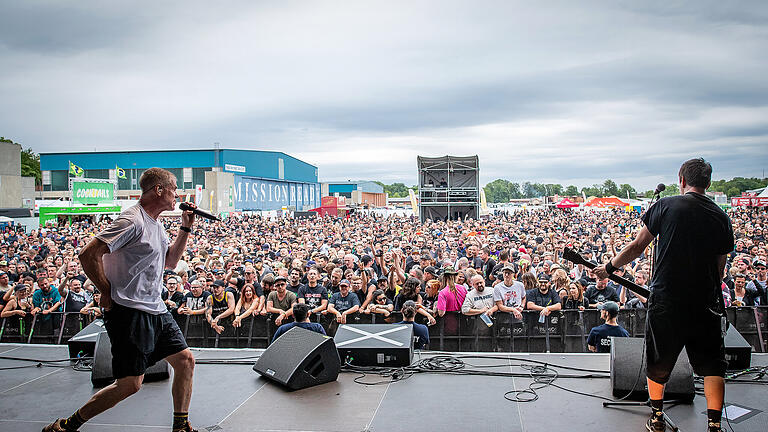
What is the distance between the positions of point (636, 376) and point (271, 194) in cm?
4939

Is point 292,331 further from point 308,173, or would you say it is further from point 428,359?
point 308,173

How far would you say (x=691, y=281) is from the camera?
306cm

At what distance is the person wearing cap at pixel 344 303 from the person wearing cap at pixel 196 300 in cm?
181

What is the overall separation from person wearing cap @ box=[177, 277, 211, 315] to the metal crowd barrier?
98 mm

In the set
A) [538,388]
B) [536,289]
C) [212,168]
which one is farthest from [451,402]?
[212,168]

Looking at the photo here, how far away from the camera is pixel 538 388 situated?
425 cm

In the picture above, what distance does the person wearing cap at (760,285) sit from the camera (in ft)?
25.0

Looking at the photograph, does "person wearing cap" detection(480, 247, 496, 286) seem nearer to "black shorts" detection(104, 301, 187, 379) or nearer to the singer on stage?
the singer on stage

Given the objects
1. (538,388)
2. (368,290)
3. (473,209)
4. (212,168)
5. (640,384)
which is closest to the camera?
(640,384)

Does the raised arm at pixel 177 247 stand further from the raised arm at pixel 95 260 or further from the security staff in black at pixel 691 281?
the security staff in black at pixel 691 281

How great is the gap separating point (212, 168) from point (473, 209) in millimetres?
27610

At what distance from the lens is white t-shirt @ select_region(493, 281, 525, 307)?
7258mm

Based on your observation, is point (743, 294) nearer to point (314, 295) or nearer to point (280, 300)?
point (314, 295)

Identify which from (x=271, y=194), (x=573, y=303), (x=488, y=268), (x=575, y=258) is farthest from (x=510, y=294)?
(x=271, y=194)
